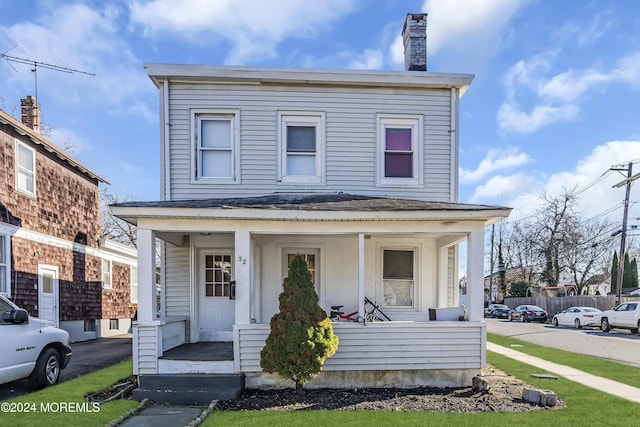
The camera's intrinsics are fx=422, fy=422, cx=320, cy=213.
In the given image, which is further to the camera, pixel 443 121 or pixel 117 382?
pixel 443 121

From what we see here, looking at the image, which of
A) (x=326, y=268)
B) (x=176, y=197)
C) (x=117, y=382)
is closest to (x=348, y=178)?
(x=326, y=268)

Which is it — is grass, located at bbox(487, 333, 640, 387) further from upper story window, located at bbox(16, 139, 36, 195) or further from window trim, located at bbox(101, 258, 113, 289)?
window trim, located at bbox(101, 258, 113, 289)

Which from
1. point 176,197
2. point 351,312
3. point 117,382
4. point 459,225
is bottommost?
point 117,382

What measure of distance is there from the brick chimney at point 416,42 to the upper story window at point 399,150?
149 cm

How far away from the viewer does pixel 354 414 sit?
6.12 meters

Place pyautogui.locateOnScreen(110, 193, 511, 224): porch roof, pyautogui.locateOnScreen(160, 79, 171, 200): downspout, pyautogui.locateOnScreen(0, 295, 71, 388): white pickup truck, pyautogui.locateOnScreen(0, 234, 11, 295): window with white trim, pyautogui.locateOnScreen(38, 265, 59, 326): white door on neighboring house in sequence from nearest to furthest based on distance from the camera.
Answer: pyautogui.locateOnScreen(0, 295, 71, 388): white pickup truck → pyautogui.locateOnScreen(110, 193, 511, 224): porch roof → pyautogui.locateOnScreen(160, 79, 171, 200): downspout → pyautogui.locateOnScreen(0, 234, 11, 295): window with white trim → pyautogui.locateOnScreen(38, 265, 59, 326): white door on neighboring house

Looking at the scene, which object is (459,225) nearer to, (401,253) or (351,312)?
(401,253)

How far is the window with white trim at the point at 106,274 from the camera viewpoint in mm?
17078

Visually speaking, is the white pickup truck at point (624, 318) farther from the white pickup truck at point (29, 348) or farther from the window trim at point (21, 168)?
the window trim at point (21, 168)

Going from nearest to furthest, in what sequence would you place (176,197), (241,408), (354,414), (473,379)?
(354,414), (241,408), (473,379), (176,197)

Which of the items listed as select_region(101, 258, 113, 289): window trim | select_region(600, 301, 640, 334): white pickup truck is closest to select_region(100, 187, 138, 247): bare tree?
select_region(101, 258, 113, 289): window trim

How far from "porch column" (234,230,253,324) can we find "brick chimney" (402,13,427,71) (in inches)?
238

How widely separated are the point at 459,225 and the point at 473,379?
279 centimetres

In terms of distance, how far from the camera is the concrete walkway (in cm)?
733
